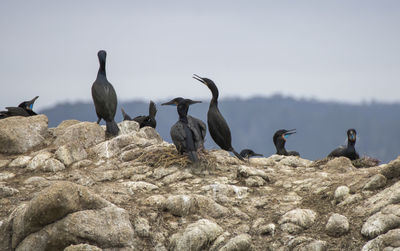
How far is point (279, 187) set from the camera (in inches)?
421

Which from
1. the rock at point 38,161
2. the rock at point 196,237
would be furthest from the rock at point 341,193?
the rock at point 38,161

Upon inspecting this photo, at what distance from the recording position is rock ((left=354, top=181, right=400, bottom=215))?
8461 millimetres

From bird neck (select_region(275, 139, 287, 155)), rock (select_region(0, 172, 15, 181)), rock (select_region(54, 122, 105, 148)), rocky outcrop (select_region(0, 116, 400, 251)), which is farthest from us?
bird neck (select_region(275, 139, 287, 155))

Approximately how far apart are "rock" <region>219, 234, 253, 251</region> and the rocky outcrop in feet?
0.06

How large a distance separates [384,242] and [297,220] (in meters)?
1.60

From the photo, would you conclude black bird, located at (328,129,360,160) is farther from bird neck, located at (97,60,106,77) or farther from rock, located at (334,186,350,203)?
bird neck, located at (97,60,106,77)

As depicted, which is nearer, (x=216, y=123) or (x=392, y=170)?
(x=392, y=170)

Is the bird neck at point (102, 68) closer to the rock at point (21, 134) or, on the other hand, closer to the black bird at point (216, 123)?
the rock at point (21, 134)

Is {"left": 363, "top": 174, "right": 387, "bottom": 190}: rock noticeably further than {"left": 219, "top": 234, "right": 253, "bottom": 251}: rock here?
Yes

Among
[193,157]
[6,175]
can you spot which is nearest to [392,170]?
[193,157]

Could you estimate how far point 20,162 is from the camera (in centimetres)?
1206

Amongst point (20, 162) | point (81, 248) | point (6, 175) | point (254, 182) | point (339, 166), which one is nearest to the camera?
point (81, 248)

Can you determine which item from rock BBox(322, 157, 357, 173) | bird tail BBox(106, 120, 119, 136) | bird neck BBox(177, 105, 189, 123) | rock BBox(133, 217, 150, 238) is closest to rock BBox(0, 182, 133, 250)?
rock BBox(133, 217, 150, 238)

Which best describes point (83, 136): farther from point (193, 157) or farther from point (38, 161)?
point (193, 157)
